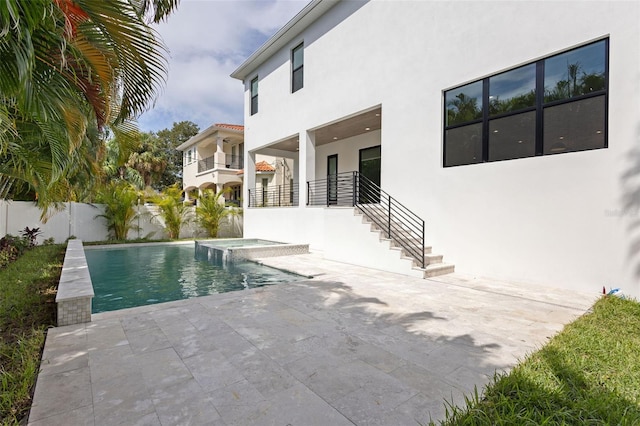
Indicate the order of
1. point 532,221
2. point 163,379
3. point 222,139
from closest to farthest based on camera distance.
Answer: point 163,379
point 532,221
point 222,139

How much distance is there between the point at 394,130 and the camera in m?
9.36

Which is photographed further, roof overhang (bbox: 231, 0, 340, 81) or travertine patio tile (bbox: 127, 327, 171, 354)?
roof overhang (bbox: 231, 0, 340, 81)

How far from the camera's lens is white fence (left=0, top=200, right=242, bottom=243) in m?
12.3

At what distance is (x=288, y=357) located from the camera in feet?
10.6

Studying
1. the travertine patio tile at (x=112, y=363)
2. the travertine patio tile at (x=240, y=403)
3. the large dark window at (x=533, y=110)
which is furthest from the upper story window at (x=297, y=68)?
the travertine patio tile at (x=240, y=403)

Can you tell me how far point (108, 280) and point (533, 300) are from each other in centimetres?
881

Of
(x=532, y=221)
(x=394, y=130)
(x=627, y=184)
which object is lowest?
(x=532, y=221)

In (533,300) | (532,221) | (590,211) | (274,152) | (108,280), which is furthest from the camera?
(274,152)

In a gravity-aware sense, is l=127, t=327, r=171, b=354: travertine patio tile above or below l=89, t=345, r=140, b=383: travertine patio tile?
below

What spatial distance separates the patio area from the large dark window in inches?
121

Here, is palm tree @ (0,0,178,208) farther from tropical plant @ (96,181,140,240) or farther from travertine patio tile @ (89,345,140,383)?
tropical plant @ (96,181,140,240)

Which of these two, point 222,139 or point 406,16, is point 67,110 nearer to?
point 406,16

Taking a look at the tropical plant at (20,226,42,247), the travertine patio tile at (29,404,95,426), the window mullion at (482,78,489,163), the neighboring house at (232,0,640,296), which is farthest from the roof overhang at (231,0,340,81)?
the travertine patio tile at (29,404,95,426)

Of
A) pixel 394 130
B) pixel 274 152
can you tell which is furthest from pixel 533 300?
pixel 274 152
